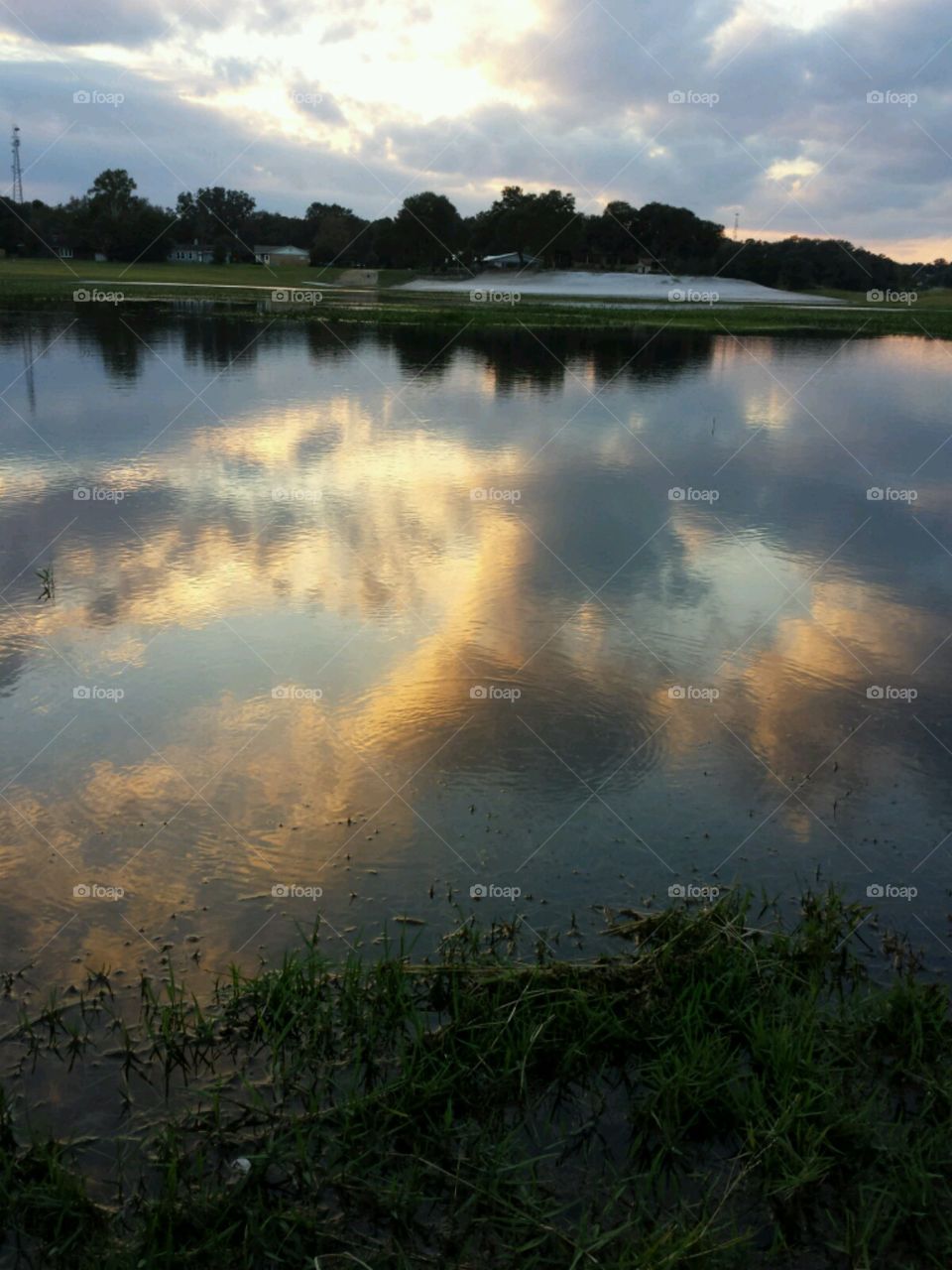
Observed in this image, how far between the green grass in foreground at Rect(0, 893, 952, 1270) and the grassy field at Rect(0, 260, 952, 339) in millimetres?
40622

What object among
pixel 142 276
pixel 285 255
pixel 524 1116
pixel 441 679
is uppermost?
pixel 285 255

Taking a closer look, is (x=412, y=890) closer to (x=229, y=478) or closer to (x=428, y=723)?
(x=428, y=723)

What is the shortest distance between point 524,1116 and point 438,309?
5103 centimetres

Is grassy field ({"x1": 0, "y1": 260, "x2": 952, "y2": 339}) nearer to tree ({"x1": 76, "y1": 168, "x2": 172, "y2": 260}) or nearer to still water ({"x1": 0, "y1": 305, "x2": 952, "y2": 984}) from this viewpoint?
tree ({"x1": 76, "y1": 168, "x2": 172, "y2": 260})

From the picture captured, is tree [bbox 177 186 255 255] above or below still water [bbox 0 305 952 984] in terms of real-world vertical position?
above

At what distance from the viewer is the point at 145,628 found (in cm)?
1035

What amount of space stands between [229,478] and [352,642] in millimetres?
6585

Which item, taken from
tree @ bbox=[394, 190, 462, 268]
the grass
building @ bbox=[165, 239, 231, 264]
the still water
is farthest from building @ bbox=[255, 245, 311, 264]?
the still water

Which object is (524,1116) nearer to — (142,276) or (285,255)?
(142,276)

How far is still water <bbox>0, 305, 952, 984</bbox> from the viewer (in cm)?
683

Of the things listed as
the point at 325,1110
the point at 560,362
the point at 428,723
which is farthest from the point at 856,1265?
the point at 560,362

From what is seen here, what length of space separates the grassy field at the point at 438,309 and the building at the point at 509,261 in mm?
19027

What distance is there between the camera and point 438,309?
5306 centimetres

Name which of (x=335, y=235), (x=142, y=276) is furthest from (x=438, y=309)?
(x=335, y=235)
